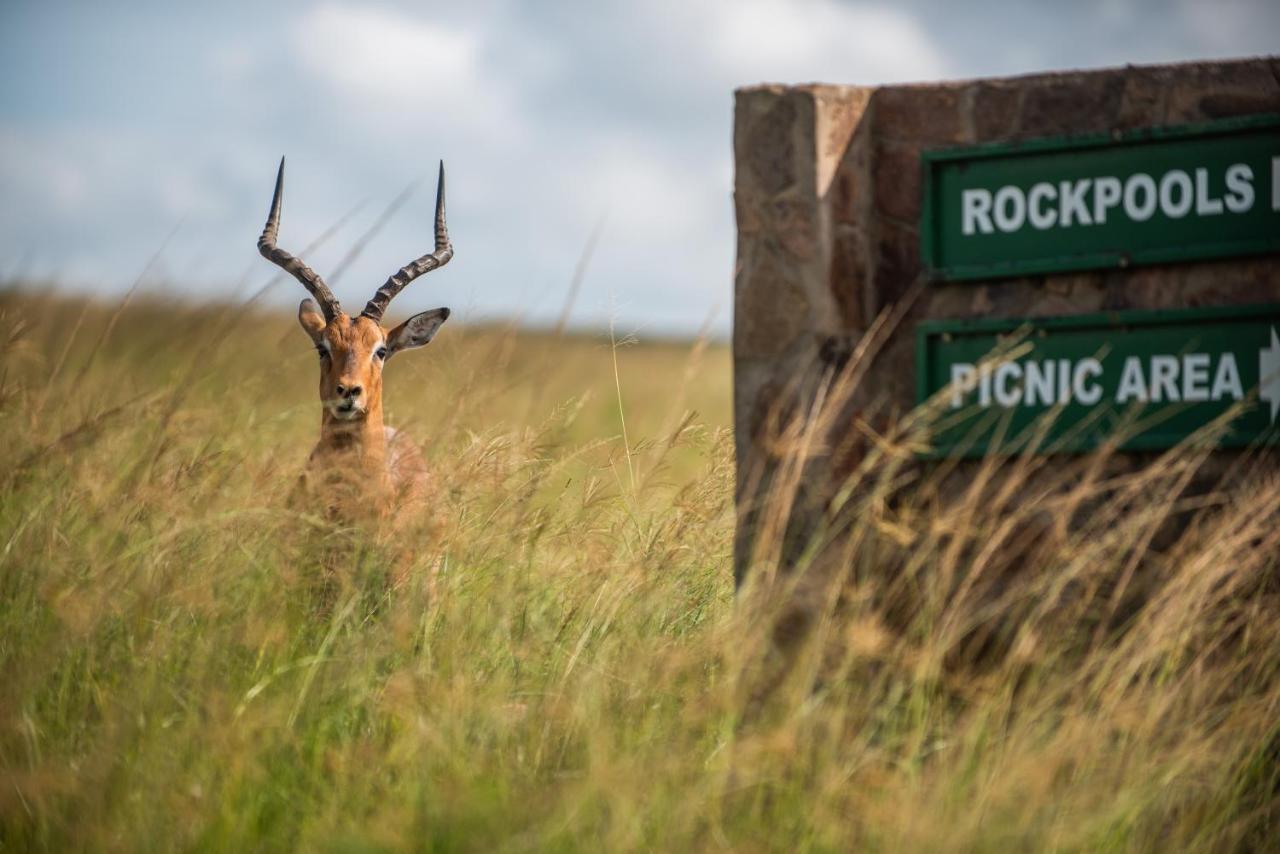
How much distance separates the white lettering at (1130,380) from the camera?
13.8 feet

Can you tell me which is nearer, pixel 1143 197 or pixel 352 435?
pixel 1143 197

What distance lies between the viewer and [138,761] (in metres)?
3.72

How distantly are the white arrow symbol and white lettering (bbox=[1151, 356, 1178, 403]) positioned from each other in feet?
0.75

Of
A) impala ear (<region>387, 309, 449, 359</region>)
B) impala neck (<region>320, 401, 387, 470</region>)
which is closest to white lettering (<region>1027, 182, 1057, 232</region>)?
impala neck (<region>320, 401, 387, 470</region>)

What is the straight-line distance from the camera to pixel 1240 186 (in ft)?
13.6

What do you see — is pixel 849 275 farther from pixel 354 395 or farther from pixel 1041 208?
pixel 354 395

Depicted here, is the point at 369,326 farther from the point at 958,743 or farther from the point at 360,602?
the point at 958,743

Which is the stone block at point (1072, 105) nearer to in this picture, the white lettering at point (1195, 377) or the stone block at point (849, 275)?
the stone block at point (849, 275)

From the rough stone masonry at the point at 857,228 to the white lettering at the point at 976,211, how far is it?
0.15 m

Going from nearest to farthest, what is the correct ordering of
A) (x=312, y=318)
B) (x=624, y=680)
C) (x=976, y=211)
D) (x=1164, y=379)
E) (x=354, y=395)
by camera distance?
(x=624, y=680)
(x=1164, y=379)
(x=976, y=211)
(x=354, y=395)
(x=312, y=318)

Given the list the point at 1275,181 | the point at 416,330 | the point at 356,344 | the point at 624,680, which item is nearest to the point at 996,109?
the point at 1275,181

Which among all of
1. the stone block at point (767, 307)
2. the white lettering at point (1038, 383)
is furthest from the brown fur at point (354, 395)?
the white lettering at point (1038, 383)

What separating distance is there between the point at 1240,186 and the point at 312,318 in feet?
17.2

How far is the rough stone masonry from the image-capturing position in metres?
4.36
